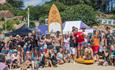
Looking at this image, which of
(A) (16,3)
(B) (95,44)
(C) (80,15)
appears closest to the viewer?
(B) (95,44)

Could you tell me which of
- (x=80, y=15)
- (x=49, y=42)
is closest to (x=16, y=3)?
(x=80, y=15)

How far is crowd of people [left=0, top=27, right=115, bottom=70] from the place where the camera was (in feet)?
56.3

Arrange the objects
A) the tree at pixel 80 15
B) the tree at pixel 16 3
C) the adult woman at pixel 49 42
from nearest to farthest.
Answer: the adult woman at pixel 49 42, the tree at pixel 80 15, the tree at pixel 16 3

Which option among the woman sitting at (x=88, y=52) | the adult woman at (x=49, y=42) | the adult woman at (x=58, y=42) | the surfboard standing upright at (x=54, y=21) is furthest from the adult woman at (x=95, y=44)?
the surfboard standing upright at (x=54, y=21)

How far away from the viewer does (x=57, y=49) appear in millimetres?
18078

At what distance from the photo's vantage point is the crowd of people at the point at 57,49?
675 inches

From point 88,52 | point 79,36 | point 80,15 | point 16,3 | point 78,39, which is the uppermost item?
point 79,36

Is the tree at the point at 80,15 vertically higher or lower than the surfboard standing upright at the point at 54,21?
lower

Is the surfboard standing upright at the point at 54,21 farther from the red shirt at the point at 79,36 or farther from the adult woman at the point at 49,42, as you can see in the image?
the red shirt at the point at 79,36

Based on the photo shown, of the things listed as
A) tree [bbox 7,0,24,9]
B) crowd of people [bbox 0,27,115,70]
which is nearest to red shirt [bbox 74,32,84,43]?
crowd of people [bbox 0,27,115,70]

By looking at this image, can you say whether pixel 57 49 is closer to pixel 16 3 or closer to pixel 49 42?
pixel 49 42

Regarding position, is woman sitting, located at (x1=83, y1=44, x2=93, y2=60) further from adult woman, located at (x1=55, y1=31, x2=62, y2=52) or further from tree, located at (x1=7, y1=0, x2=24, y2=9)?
tree, located at (x1=7, y1=0, x2=24, y2=9)

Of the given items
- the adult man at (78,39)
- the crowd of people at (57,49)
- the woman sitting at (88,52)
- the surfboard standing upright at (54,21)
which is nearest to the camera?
the crowd of people at (57,49)

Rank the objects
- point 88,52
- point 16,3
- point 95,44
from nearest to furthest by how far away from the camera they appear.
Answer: point 88,52 < point 95,44 < point 16,3
